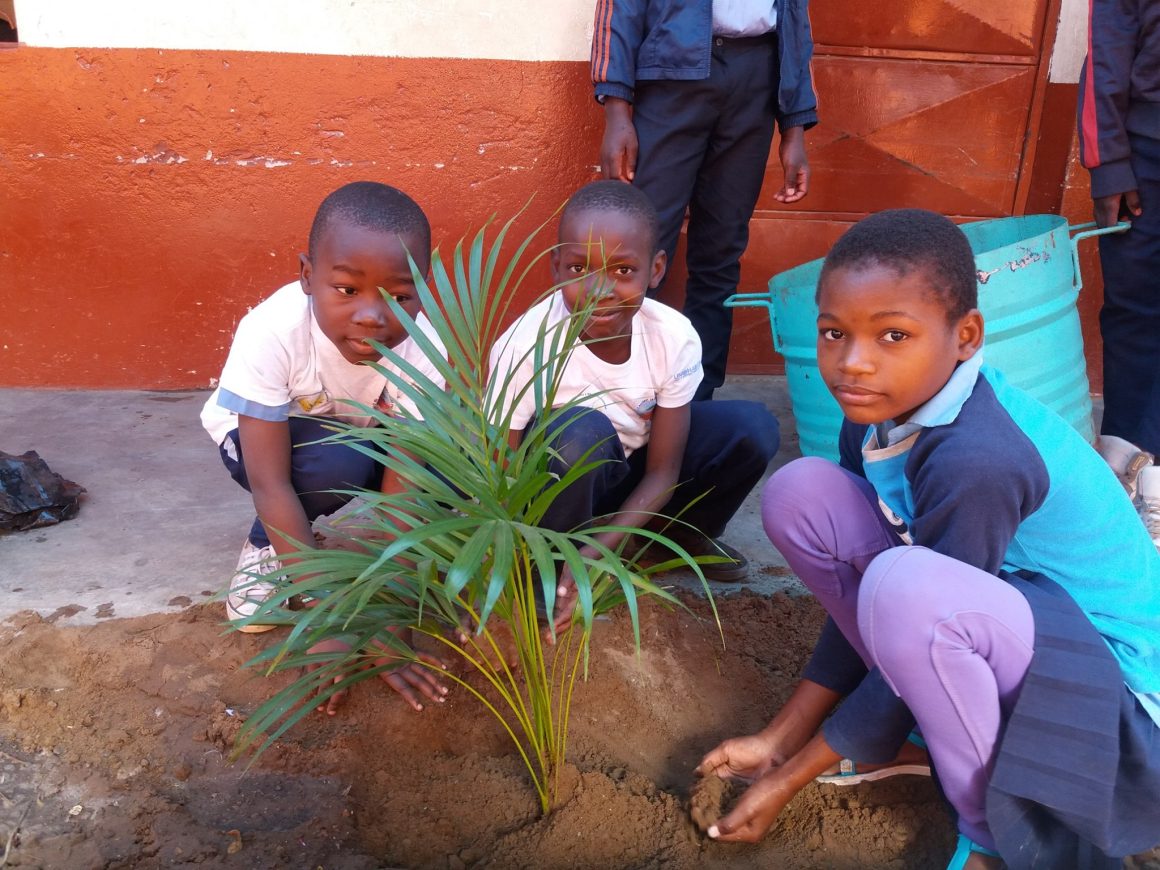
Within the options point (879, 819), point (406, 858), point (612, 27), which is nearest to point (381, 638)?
point (406, 858)

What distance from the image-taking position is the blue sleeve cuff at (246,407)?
75.1 inches

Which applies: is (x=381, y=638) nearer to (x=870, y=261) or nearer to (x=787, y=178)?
(x=870, y=261)

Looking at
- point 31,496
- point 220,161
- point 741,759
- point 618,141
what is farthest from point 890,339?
point 220,161

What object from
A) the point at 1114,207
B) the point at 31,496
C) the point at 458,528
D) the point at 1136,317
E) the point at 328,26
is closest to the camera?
the point at 458,528

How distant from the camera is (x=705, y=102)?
2.80 meters

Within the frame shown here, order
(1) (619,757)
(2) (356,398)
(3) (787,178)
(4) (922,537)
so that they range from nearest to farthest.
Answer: (4) (922,537) < (1) (619,757) < (2) (356,398) < (3) (787,178)

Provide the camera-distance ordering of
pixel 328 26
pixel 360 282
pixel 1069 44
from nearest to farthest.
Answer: pixel 360 282 → pixel 328 26 → pixel 1069 44

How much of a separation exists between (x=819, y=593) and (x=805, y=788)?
360mm

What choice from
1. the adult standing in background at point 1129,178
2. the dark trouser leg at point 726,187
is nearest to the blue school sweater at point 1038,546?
the adult standing in background at point 1129,178

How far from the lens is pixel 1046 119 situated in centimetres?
363

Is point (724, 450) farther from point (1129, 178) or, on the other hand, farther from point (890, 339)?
point (1129, 178)

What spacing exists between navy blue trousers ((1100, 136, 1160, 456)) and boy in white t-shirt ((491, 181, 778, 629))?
1.37 m

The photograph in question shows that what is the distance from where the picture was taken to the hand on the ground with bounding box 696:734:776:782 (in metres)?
1.72

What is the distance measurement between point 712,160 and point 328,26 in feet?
4.42
